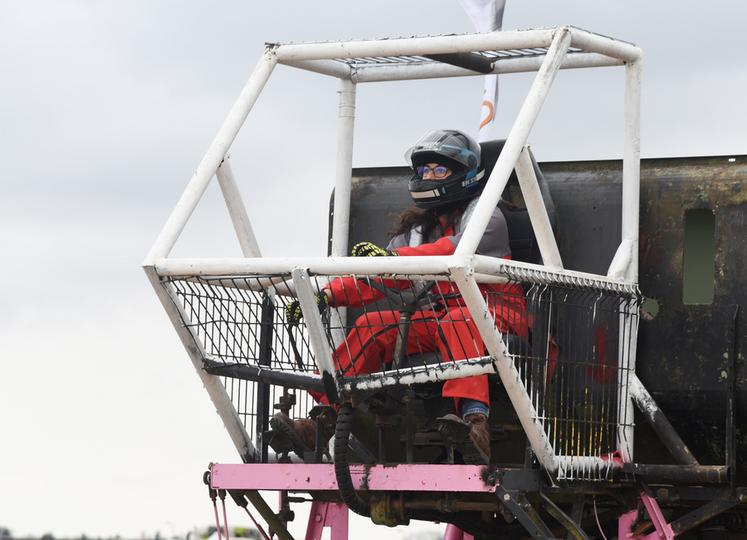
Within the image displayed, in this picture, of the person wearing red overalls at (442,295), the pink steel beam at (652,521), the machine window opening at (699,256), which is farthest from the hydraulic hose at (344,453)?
the machine window opening at (699,256)

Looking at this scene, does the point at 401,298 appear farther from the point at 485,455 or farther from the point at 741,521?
the point at 741,521

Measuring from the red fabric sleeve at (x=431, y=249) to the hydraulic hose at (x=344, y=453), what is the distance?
0.84 meters

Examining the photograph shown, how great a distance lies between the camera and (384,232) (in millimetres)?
10984

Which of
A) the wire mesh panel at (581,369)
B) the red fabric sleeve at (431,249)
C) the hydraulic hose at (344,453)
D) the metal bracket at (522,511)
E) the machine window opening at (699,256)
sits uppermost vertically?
the machine window opening at (699,256)

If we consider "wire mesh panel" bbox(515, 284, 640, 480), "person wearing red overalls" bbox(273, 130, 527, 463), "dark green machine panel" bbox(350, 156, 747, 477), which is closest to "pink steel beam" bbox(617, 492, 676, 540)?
"wire mesh panel" bbox(515, 284, 640, 480)

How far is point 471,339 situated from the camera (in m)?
8.97

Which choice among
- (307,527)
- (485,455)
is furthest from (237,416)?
(485,455)

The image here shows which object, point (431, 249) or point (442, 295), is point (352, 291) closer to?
point (431, 249)

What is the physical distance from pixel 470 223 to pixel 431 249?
2.57 feet

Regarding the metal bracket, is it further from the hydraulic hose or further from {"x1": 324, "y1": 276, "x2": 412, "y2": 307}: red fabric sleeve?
{"x1": 324, "y1": 276, "x2": 412, "y2": 307}: red fabric sleeve

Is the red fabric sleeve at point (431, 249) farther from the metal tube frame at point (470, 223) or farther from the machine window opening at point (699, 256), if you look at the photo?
the machine window opening at point (699, 256)

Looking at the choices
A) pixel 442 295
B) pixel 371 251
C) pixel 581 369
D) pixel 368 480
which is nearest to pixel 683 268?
pixel 581 369

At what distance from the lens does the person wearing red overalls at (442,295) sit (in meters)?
8.95

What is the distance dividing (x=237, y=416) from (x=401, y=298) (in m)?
1.35
